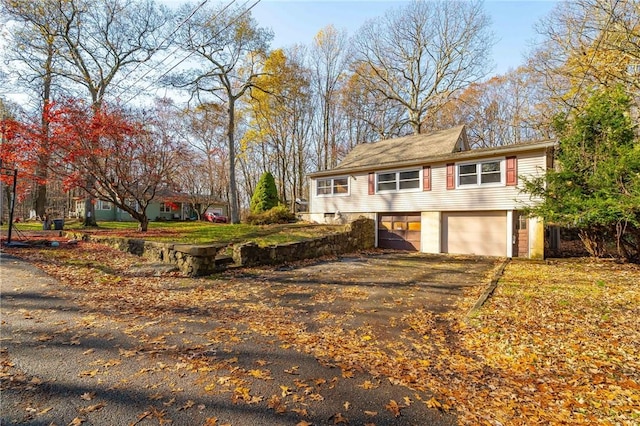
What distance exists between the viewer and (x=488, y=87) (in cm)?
2584

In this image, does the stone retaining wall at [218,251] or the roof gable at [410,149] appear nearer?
the stone retaining wall at [218,251]

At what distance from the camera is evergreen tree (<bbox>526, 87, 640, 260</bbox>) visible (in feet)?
28.6

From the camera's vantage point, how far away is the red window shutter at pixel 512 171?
503 inches

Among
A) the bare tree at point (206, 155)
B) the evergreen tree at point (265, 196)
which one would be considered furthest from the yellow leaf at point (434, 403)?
the bare tree at point (206, 155)

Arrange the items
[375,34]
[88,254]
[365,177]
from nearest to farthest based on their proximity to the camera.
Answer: [88,254] → [365,177] → [375,34]

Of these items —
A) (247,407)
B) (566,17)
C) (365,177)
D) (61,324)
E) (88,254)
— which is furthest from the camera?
(365,177)

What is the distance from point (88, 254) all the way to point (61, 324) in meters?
6.43

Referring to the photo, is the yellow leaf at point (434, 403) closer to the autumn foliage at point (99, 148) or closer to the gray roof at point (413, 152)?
the gray roof at point (413, 152)

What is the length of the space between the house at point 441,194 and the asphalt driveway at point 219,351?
7.74m

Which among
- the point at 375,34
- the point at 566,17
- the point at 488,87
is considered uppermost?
the point at 375,34

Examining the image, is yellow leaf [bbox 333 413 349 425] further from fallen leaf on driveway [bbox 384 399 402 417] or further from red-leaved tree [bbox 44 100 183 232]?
red-leaved tree [bbox 44 100 183 232]

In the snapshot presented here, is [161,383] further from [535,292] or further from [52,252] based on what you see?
[52,252]

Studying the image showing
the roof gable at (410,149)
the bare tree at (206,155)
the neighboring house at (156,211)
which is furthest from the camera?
the neighboring house at (156,211)

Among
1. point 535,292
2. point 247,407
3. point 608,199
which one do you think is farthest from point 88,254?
point 608,199
